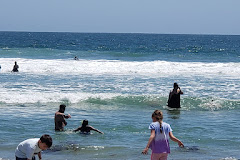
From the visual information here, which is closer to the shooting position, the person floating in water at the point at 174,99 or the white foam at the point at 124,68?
the person floating in water at the point at 174,99

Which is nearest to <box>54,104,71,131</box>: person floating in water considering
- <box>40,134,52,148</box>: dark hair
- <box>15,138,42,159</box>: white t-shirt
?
<box>15,138,42,159</box>: white t-shirt

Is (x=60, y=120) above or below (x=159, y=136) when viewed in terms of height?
below

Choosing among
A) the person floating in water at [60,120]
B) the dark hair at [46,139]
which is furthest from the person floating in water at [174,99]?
the dark hair at [46,139]

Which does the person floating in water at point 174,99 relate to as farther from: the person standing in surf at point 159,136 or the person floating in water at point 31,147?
the person floating in water at point 31,147

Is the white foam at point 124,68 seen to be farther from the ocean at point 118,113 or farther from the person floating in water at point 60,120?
the person floating in water at point 60,120

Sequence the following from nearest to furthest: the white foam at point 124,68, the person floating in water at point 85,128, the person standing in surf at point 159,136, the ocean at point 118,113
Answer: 1. the person standing in surf at point 159,136
2. the ocean at point 118,113
3. the person floating in water at point 85,128
4. the white foam at point 124,68

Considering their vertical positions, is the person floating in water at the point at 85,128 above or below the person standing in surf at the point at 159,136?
below

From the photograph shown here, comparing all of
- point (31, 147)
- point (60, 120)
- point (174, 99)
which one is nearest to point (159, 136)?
point (31, 147)

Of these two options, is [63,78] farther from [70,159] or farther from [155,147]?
[155,147]

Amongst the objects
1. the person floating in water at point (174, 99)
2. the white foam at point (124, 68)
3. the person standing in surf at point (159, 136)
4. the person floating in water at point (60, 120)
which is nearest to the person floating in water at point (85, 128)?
the person floating in water at point (60, 120)

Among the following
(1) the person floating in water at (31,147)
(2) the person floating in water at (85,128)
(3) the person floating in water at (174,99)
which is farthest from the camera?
(3) the person floating in water at (174,99)

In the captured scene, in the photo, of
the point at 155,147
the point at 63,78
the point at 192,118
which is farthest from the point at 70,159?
the point at 63,78

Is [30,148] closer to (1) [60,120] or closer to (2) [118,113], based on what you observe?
(1) [60,120]

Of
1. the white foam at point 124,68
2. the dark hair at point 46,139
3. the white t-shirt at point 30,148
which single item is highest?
the white foam at point 124,68
